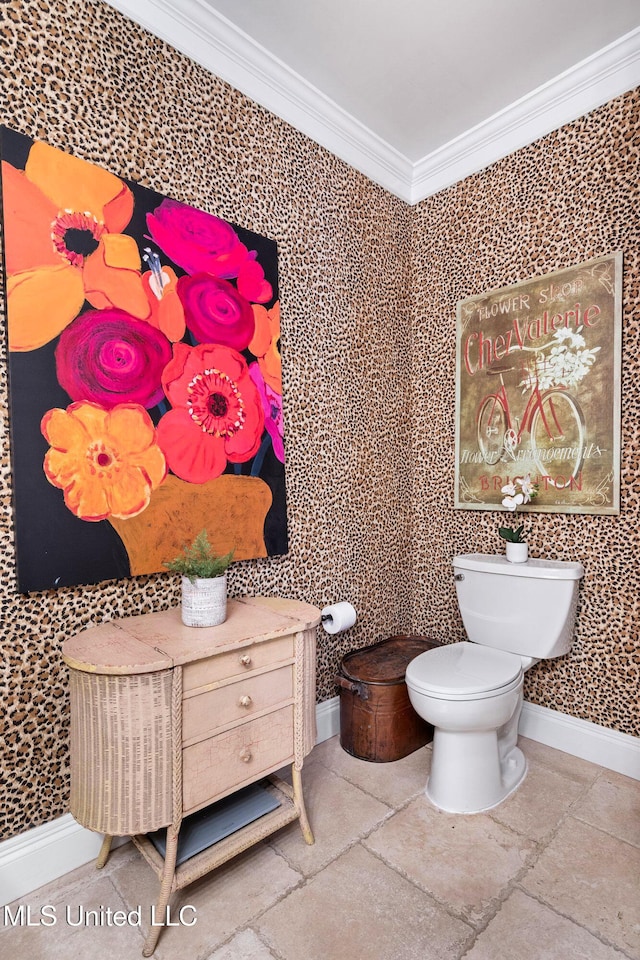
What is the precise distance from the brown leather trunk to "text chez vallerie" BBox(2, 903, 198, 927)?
932 mm

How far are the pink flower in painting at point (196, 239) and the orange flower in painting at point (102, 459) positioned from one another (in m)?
0.59

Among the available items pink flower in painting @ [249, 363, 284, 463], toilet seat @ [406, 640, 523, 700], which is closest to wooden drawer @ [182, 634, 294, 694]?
toilet seat @ [406, 640, 523, 700]

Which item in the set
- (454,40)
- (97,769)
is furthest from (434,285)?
(97,769)

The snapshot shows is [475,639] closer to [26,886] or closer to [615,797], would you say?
[615,797]

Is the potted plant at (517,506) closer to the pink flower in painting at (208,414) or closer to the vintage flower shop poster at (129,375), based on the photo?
the vintage flower shop poster at (129,375)

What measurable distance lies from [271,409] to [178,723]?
121 cm

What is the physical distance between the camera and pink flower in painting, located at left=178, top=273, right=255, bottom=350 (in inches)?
71.4

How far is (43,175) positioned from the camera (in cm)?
147

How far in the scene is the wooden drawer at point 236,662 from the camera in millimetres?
1338

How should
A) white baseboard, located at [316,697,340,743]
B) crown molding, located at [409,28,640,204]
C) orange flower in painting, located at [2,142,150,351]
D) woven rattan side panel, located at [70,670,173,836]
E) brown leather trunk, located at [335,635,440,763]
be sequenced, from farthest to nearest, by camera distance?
white baseboard, located at [316,697,340,743] → brown leather trunk, located at [335,635,440,763] → crown molding, located at [409,28,640,204] → orange flower in painting, located at [2,142,150,351] → woven rattan side panel, located at [70,670,173,836]

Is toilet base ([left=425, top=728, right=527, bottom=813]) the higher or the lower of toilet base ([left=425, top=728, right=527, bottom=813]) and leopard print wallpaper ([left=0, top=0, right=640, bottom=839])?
the lower

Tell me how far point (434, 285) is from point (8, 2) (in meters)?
1.98

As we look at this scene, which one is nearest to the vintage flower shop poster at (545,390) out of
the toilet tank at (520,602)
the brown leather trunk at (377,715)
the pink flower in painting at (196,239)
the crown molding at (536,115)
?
the toilet tank at (520,602)

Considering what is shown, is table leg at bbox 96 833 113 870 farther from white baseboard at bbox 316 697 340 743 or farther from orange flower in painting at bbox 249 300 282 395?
orange flower in painting at bbox 249 300 282 395
